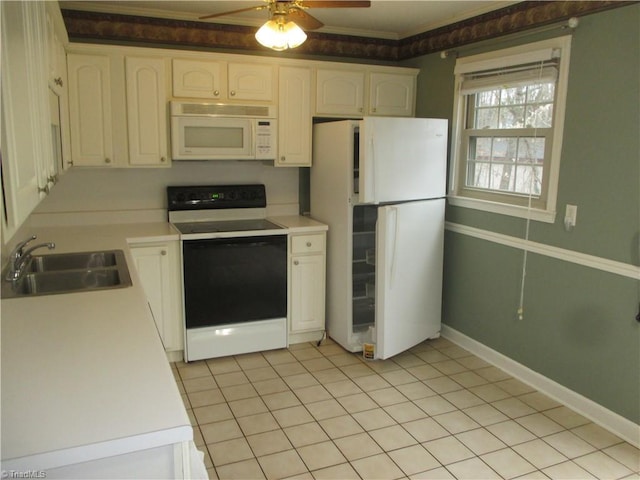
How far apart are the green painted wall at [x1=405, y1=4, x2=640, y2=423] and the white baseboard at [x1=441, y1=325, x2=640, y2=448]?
4cm

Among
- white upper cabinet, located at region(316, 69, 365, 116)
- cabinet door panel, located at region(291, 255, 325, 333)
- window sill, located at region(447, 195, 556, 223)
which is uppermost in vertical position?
white upper cabinet, located at region(316, 69, 365, 116)

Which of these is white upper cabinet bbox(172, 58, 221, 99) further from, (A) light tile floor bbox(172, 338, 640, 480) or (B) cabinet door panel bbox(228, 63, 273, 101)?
(A) light tile floor bbox(172, 338, 640, 480)

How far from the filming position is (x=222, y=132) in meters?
3.75

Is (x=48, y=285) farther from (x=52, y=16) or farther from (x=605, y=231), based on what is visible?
(x=605, y=231)

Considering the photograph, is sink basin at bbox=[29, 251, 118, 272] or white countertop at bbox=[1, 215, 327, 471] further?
sink basin at bbox=[29, 251, 118, 272]

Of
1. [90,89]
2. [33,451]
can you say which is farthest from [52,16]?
[33,451]

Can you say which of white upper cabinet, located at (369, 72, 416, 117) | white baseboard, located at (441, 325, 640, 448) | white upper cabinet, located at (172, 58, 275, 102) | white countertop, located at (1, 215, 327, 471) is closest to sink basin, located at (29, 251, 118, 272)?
white countertop, located at (1, 215, 327, 471)

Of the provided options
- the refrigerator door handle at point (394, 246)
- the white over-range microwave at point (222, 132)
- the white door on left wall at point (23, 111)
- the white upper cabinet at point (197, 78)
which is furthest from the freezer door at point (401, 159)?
the white door on left wall at point (23, 111)

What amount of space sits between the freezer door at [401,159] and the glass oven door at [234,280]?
80cm

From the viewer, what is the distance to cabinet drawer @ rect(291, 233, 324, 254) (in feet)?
12.6

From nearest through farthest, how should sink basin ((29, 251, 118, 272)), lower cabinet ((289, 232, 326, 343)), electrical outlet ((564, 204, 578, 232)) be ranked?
1. sink basin ((29, 251, 118, 272))
2. electrical outlet ((564, 204, 578, 232))
3. lower cabinet ((289, 232, 326, 343))

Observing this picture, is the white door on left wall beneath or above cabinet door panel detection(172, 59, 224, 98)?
beneath

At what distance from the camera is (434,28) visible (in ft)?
13.2

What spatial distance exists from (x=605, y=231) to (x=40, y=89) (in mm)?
2734
